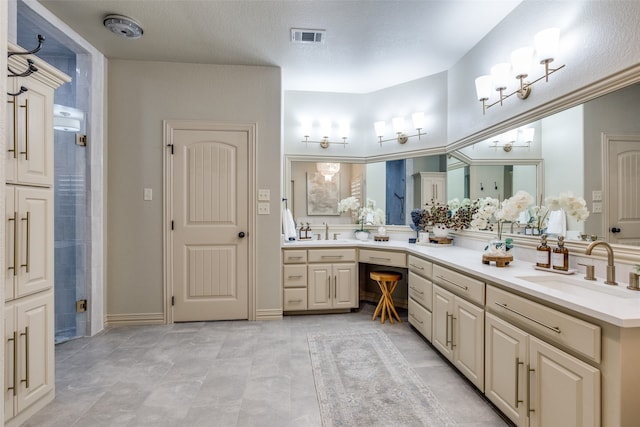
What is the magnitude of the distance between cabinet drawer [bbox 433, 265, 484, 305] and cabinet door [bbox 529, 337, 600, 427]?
1.49ft

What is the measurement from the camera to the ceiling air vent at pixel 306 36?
9.00 ft

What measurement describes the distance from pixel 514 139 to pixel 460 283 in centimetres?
124

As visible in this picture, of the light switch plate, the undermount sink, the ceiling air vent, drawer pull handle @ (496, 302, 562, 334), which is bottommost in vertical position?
drawer pull handle @ (496, 302, 562, 334)

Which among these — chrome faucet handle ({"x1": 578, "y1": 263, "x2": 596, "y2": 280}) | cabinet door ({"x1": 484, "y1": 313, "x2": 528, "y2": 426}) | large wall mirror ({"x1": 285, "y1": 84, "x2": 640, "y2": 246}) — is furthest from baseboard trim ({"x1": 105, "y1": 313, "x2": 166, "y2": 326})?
chrome faucet handle ({"x1": 578, "y1": 263, "x2": 596, "y2": 280})

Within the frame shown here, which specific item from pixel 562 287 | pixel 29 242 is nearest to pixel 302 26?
pixel 29 242

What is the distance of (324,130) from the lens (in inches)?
162

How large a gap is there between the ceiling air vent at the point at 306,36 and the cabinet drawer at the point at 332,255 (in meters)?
2.07

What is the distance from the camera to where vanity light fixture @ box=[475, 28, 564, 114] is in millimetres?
2053

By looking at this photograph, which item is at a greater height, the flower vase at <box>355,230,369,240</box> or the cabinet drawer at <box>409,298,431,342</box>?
the flower vase at <box>355,230,369,240</box>

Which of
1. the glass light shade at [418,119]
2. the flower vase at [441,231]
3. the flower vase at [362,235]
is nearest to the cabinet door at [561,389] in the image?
the flower vase at [441,231]

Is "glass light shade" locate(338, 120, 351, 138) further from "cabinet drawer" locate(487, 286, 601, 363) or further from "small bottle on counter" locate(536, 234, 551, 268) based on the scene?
"cabinet drawer" locate(487, 286, 601, 363)

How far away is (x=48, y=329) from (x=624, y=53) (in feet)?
11.7

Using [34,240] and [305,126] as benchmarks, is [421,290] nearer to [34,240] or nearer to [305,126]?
[305,126]

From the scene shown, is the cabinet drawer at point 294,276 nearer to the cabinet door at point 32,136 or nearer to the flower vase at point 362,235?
the flower vase at point 362,235
